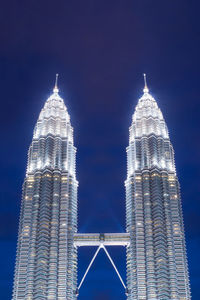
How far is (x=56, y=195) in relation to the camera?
189625 mm

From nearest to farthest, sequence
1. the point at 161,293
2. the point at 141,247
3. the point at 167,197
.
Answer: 1. the point at 161,293
2. the point at 141,247
3. the point at 167,197

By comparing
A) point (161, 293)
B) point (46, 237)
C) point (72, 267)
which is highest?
point (46, 237)

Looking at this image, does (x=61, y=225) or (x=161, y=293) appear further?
(x=61, y=225)

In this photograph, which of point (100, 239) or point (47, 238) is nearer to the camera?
point (47, 238)

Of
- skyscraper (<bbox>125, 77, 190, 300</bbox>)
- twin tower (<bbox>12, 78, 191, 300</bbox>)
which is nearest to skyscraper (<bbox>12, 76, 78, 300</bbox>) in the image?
twin tower (<bbox>12, 78, 191, 300</bbox>)

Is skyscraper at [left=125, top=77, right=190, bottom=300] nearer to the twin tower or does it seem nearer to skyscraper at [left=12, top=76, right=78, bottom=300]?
the twin tower

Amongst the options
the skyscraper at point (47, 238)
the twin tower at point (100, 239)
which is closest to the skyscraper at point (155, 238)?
the twin tower at point (100, 239)

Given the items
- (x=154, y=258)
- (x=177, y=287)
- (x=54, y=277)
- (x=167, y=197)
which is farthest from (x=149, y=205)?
(x=54, y=277)

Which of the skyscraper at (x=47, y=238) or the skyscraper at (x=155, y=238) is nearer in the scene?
the skyscraper at (x=155, y=238)

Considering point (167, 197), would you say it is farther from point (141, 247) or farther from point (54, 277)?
point (54, 277)

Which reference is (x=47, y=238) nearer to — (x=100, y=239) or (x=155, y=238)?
(x=100, y=239)

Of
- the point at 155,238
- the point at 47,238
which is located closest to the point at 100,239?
the point at 47,238

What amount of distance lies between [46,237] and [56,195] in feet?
66.0

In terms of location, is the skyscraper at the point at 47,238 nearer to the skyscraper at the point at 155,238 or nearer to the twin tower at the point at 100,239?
the twin tower at the point at 100,239
